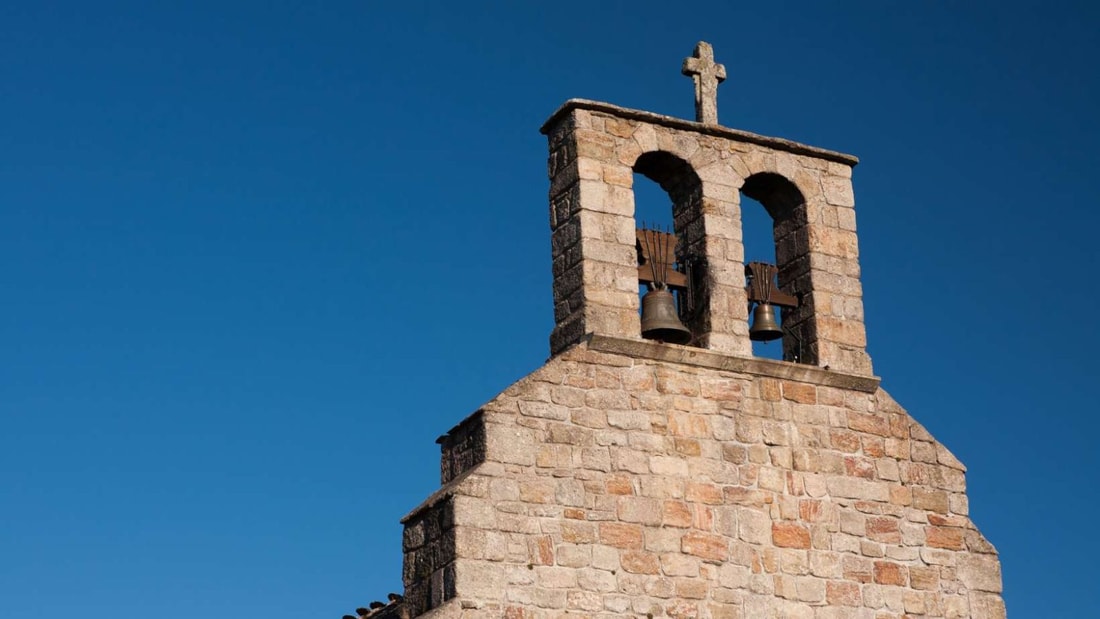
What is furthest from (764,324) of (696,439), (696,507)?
(696,507)

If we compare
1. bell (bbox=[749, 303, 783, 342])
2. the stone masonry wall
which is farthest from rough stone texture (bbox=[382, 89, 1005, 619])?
bell (bbox=[749, 303, 783, 342])

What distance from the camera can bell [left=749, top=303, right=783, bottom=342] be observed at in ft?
48.8

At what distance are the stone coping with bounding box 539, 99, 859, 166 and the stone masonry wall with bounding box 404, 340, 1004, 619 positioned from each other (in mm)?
1817

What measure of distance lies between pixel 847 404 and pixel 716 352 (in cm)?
121

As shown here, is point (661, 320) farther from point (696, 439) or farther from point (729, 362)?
point (696, 439)

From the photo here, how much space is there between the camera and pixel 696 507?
13688 mm

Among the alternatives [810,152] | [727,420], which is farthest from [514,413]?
[810,152]

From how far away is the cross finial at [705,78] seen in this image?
15.0 m

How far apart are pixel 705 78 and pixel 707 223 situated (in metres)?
1.31

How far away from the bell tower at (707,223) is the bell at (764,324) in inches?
5.0

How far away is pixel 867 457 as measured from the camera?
47.8 ft

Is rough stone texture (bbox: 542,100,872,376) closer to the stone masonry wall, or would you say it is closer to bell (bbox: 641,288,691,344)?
bell (bbox: 641,288,691,344)

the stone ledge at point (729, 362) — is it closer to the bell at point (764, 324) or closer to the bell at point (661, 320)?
the bell at point (661, 320)

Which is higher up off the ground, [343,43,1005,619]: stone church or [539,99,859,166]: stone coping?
[539,99,859,166]: stone coping
